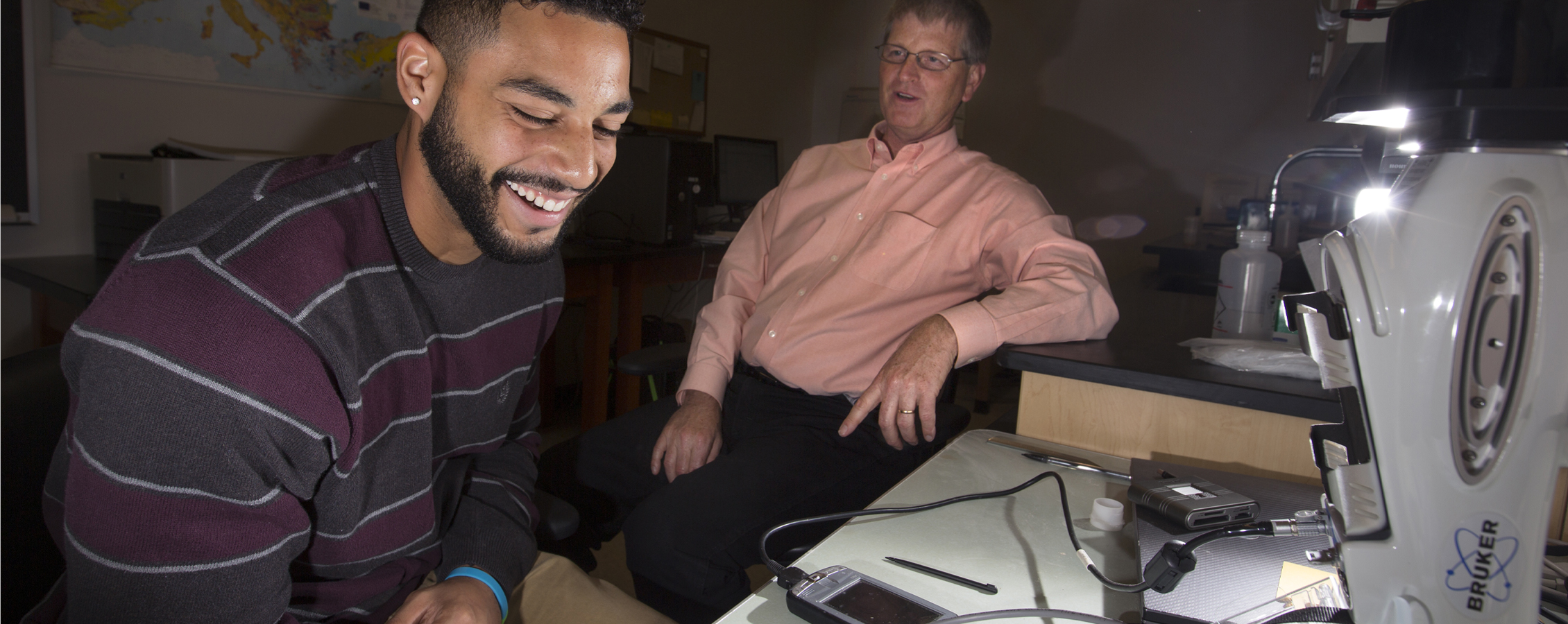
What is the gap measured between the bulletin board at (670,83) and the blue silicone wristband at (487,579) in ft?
9.48

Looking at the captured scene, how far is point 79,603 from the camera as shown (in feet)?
2.15

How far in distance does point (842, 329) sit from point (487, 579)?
2.50ft

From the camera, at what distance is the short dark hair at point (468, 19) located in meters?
0.82

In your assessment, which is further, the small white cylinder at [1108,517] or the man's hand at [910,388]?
the man's hand at [910,388]

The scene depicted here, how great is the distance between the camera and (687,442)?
1.38 meters

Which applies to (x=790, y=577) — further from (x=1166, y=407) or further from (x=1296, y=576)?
(x=1166, y=407)

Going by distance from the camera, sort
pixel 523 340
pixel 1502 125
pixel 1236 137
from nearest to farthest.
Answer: pixel 1502 125, pixel 523 340, pixel 1236 137

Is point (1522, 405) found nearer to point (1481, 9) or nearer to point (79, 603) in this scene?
point (1481, 9)

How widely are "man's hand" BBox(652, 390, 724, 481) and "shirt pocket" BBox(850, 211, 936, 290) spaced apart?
1.24 ft

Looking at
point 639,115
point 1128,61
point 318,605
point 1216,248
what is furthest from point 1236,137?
point 318,605

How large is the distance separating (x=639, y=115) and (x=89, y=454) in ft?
10.5

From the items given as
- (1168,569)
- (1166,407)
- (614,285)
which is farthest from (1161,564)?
(614,285)

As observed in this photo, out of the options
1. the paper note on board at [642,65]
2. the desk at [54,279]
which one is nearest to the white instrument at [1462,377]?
the desk at [54,279]

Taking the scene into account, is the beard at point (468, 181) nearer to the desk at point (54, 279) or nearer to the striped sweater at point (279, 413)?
the striped sweater at point (279, 413)
